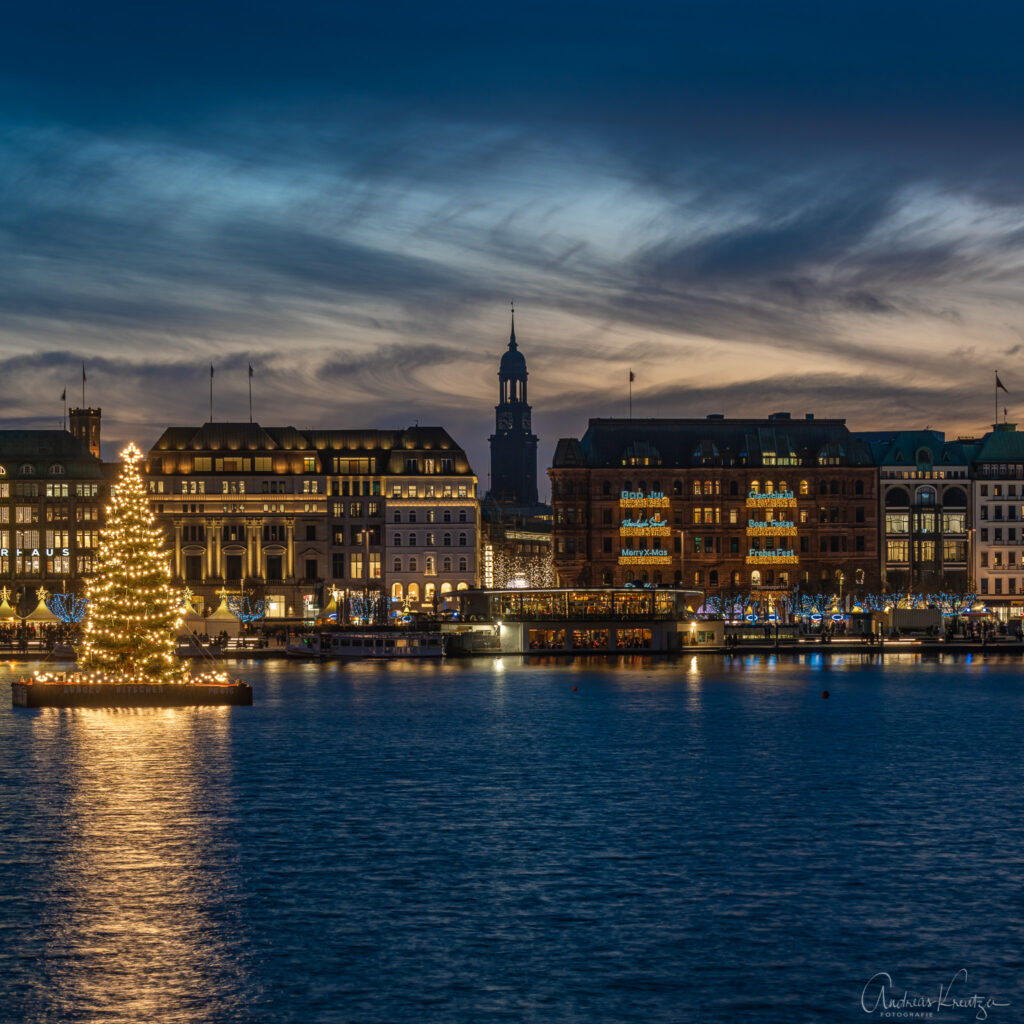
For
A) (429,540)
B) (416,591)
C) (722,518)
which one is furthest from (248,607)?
(722,518)

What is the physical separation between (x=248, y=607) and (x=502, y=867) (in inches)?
5552

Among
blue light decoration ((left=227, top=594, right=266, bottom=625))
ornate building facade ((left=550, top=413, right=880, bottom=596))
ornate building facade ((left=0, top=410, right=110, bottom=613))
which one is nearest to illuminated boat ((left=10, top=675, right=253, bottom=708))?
blue light decoration ((left=227, top=594, right=266, bottom=625))

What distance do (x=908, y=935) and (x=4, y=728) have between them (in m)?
52.8

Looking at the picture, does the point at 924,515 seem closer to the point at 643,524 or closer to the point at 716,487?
the point at 716,487

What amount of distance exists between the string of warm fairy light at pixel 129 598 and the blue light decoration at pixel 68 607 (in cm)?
6904

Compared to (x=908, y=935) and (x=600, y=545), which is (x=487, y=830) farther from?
(x=600, y=545)

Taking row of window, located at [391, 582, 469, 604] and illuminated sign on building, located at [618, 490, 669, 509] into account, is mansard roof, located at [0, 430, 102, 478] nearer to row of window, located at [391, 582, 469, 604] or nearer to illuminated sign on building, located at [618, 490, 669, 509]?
row of window, located at [391, 582, 469, 604]

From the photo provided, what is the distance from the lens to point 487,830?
1969 inches

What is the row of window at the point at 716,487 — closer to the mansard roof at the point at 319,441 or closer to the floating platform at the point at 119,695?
the mansard roof at the point at 319,441

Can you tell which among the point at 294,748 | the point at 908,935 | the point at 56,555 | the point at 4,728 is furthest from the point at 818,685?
the point at 56,555

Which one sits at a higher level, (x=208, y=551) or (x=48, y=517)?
(x=48, y=517)

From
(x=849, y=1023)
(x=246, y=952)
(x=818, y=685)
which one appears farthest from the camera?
(x=818, y=685)

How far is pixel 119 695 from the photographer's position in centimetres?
8138

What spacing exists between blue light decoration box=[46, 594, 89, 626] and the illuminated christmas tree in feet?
227
